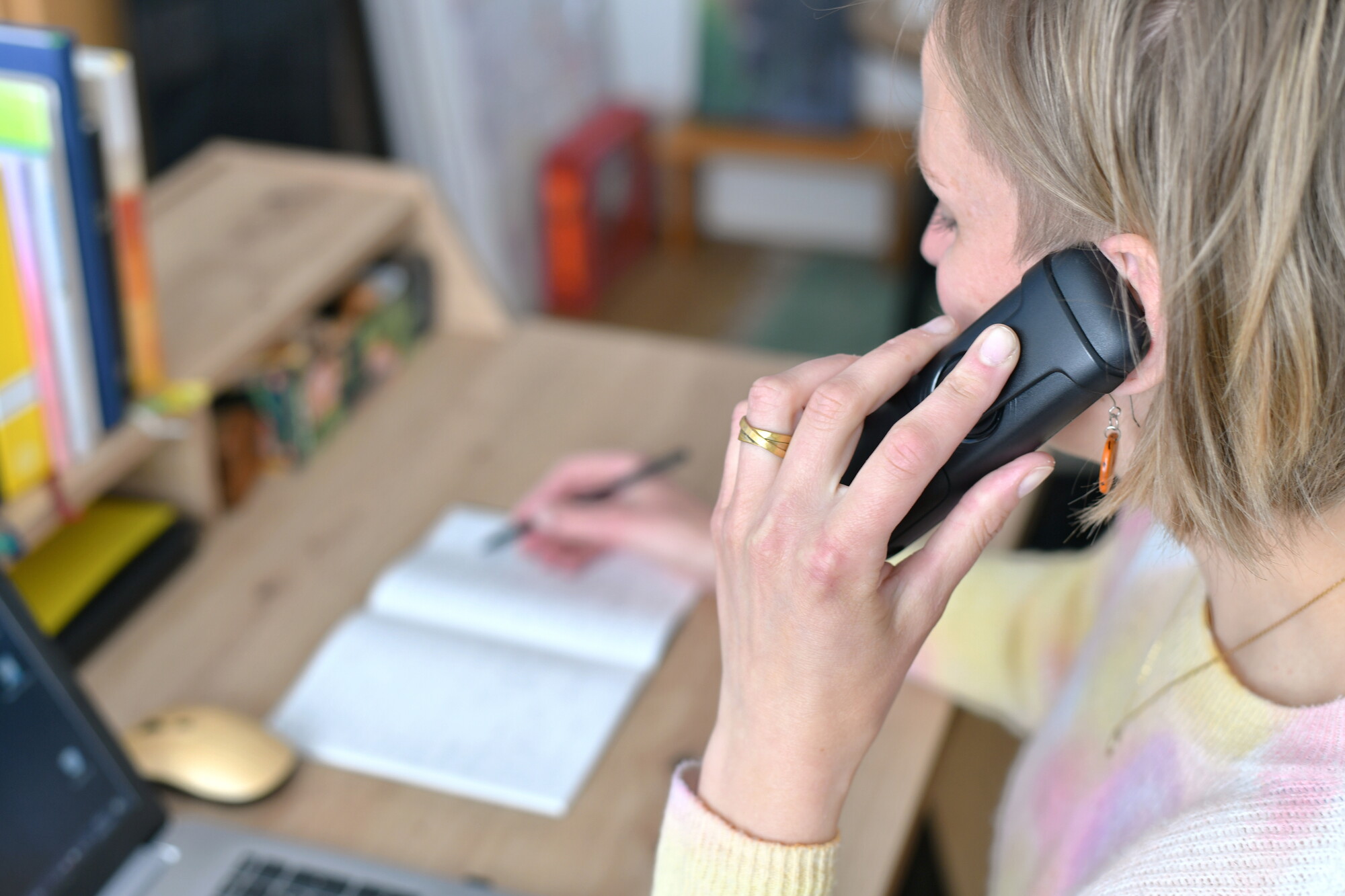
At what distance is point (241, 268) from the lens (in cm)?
129

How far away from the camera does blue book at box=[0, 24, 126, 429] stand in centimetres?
88

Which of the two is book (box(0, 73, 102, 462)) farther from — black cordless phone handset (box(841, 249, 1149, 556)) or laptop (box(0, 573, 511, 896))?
black cordless phone handset (box(841, 249, 1149, 556))

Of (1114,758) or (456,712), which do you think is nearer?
(1114,758)

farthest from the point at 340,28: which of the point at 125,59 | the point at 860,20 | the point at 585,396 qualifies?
the point at 125,59

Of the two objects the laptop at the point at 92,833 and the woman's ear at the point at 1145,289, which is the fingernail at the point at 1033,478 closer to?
the woman's ear at the point at 1145,289

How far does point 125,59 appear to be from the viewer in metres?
0.96

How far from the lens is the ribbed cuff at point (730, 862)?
70 centimetres

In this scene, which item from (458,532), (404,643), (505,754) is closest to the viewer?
(505,754)

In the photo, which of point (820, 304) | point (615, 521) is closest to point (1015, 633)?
point (615, 521)

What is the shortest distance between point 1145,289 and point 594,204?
2.69 metres

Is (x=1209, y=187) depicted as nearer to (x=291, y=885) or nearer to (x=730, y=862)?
(x=730, y=862)

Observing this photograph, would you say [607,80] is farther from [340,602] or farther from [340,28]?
[340,602]

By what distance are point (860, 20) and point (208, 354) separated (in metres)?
1.99

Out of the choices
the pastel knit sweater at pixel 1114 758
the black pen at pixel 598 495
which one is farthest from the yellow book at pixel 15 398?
the pastel knit sweater at pixel 1114 758
